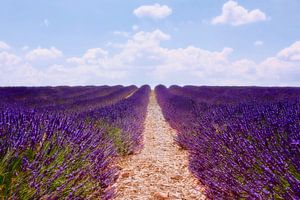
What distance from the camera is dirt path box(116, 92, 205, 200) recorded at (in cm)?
353

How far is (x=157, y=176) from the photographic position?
13.9 feet

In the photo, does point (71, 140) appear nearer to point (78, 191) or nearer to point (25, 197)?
point (78, 191)

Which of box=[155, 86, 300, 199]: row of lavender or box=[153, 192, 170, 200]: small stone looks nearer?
box=[155, 86, 300, 199]: row of lavender

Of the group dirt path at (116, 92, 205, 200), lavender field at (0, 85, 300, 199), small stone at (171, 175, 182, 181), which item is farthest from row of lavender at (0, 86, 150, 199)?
small stone at (171, 175, 182, 181)

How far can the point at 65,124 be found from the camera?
11.7 feet

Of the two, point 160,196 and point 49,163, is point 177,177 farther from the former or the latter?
point 49,163

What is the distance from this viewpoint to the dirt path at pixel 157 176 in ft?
11.6

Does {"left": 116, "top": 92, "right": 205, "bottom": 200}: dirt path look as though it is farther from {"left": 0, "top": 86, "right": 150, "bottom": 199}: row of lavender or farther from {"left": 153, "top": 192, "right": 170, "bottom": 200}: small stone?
{"left": 0, "top": 86, "right": 150, "bottom": 199}: row of lavender

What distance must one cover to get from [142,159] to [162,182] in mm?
1181

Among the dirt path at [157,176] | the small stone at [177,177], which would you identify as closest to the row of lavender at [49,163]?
the dirt path at [157,176]

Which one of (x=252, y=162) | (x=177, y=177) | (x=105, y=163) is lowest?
(x=177, y=177)

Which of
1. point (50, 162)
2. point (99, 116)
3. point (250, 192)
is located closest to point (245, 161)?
point (250, 192)

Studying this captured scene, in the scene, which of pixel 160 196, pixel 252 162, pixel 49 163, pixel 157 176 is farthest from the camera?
pixel 157 176

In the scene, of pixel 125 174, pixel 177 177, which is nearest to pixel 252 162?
pixel 177 177
